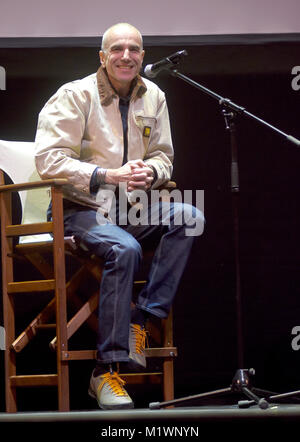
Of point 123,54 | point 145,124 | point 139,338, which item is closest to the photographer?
point 139,338

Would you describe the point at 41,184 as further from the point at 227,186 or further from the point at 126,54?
the point at 227,186

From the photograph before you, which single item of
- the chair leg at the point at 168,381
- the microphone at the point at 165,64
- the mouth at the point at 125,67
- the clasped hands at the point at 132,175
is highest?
the mouth at the point at 125,67

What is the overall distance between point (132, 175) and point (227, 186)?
→ 0.95 meters

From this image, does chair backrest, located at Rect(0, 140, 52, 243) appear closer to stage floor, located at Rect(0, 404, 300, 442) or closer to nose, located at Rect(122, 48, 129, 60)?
nose, located at Rect(122, 48, 129, 60)

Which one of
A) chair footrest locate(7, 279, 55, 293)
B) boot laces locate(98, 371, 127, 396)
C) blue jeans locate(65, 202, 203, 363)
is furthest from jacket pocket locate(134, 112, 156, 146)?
boot laces locate(98, 371, 127, 396)

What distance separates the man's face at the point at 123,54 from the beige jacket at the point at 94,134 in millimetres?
69

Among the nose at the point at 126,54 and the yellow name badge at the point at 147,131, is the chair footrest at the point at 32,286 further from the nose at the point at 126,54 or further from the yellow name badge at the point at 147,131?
the nose at the point at 126,54

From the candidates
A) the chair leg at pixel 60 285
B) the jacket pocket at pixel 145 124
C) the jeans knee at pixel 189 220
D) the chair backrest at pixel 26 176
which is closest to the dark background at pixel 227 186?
the chair backrest at pixel 26 176

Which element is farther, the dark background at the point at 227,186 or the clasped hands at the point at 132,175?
the dark background at the point at 227,186

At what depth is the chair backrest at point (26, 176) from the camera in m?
3.01

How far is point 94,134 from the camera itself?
2883 millimetres
